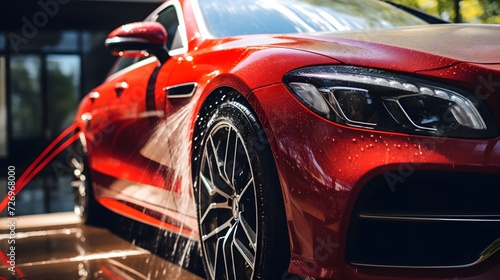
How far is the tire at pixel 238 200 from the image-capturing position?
9.37 ft

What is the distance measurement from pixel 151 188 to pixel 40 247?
1.19m

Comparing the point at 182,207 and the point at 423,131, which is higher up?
the point at 423,131

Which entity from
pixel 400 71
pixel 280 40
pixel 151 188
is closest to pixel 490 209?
pixel 400 71

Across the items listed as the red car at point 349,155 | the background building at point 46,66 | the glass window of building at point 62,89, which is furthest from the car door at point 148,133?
the glass window of building at point 62,89

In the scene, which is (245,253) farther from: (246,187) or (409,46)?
Answer: (409,46)

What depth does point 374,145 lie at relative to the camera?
253cm

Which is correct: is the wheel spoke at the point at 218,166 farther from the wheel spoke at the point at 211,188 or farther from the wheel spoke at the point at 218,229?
the wheel spoke at the point at 218,229

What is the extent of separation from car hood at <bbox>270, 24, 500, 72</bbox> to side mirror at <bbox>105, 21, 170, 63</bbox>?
1272 mm

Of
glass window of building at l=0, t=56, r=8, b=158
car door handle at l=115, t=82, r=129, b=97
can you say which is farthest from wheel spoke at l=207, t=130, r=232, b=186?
glass window of building at l=0, t=56, r=8, b=158

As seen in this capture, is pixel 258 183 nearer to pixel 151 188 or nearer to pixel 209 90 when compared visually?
pixel 209 90

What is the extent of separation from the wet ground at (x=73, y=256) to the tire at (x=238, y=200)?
676 mm

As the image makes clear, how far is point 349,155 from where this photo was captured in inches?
101

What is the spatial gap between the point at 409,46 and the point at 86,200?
3733 millimetres

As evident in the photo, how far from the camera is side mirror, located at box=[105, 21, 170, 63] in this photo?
428 centimetres
